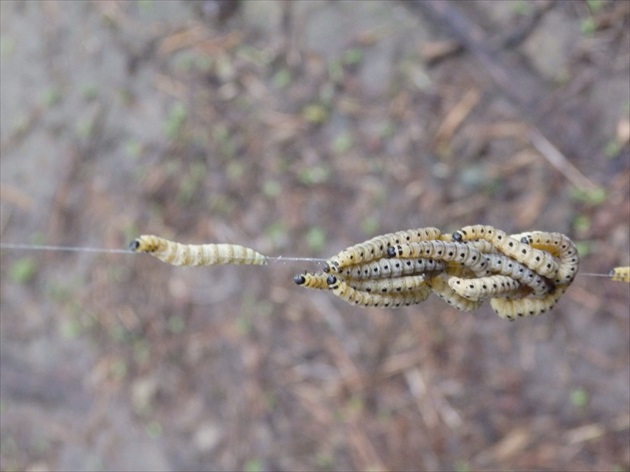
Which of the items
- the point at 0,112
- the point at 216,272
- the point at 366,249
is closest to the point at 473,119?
the point at 216,272

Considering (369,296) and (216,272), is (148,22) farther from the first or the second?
(369,296)

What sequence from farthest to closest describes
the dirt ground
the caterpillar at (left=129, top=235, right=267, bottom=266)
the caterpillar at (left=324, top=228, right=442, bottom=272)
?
1. the dirt ground
2. the caterpillar at (left=129, top=235, right=267, bottom=266)
3. the caterpillar at (left=324, top=228, right=442, bottom=272)

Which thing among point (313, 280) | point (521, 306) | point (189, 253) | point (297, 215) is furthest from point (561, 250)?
point (297, 215)

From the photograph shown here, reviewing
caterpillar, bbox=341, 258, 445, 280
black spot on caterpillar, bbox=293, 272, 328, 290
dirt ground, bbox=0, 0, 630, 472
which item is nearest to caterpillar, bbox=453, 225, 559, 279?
caterpillar, bbox=341, 258, 445, 280

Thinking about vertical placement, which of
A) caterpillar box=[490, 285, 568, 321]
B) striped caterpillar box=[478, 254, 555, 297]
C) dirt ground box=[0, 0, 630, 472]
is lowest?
caterpillar box=[490, 285, 568, 321]

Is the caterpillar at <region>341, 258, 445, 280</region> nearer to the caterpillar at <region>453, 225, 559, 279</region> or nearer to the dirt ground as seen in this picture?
the caterpillar at <region>453, 225, 559, 279</region>

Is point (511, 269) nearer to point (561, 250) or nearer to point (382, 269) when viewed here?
point (561, 250)

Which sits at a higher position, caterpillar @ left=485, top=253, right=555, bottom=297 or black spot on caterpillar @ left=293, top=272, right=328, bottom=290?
black spot on caterpillar @ left=293, top=272, right=328, bottom=290
